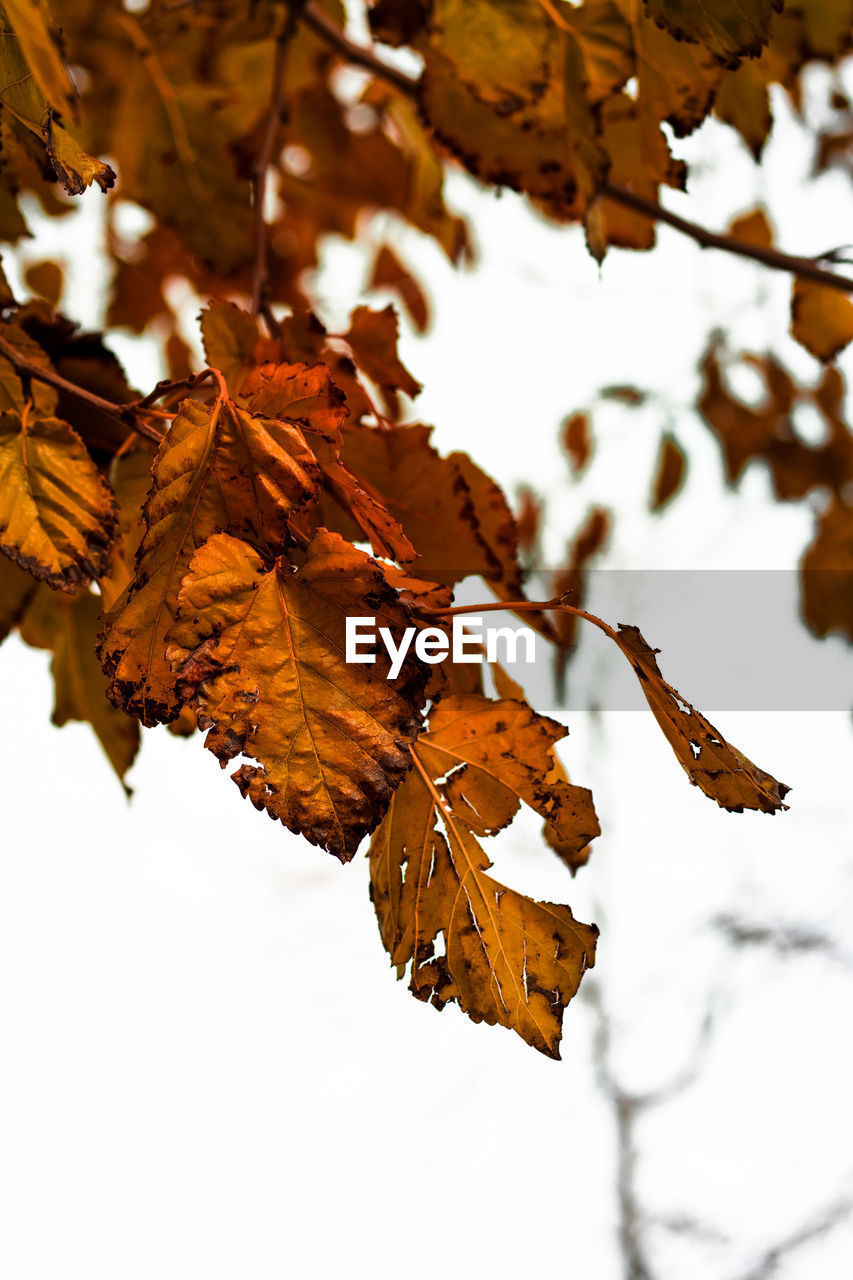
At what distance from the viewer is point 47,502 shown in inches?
10.8

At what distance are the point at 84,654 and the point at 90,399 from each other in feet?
0.54

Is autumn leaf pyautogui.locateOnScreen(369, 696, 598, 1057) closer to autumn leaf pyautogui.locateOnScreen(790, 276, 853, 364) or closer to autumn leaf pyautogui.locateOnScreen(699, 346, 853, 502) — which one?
autumn leaf pyautogui.locateOnScreen(790, 276, 853, 364)

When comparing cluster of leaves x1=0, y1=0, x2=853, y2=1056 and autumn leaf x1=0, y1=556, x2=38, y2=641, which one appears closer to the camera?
cluster of leaves x1=0, y1=0, x2=853, y2=1056

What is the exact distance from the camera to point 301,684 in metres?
0.23

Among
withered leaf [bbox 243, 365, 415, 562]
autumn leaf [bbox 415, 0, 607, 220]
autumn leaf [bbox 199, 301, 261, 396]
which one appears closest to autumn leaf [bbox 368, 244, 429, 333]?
autumn leaf [bbox 415, 0, 607, 220]

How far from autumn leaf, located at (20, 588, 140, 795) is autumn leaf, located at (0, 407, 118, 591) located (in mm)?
119

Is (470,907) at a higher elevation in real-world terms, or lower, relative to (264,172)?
lower

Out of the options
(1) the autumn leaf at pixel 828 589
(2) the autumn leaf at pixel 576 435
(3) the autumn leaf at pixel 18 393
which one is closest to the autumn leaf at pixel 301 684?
(3) the autumn leaf at pixel 18 393

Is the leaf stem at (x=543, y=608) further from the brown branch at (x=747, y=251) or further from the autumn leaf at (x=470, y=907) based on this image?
the brown branch at (x=747, y=251)

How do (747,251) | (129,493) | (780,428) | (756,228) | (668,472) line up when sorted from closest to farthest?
(129,493), (747,251), (756,228), (668,472), (780,428)

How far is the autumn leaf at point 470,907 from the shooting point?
25 cm

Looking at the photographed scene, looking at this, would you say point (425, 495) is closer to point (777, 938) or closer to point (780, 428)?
point (780, 428)

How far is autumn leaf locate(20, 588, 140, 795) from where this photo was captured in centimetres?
40

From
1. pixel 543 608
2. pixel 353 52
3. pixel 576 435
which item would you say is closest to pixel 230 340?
pixel 543 608
